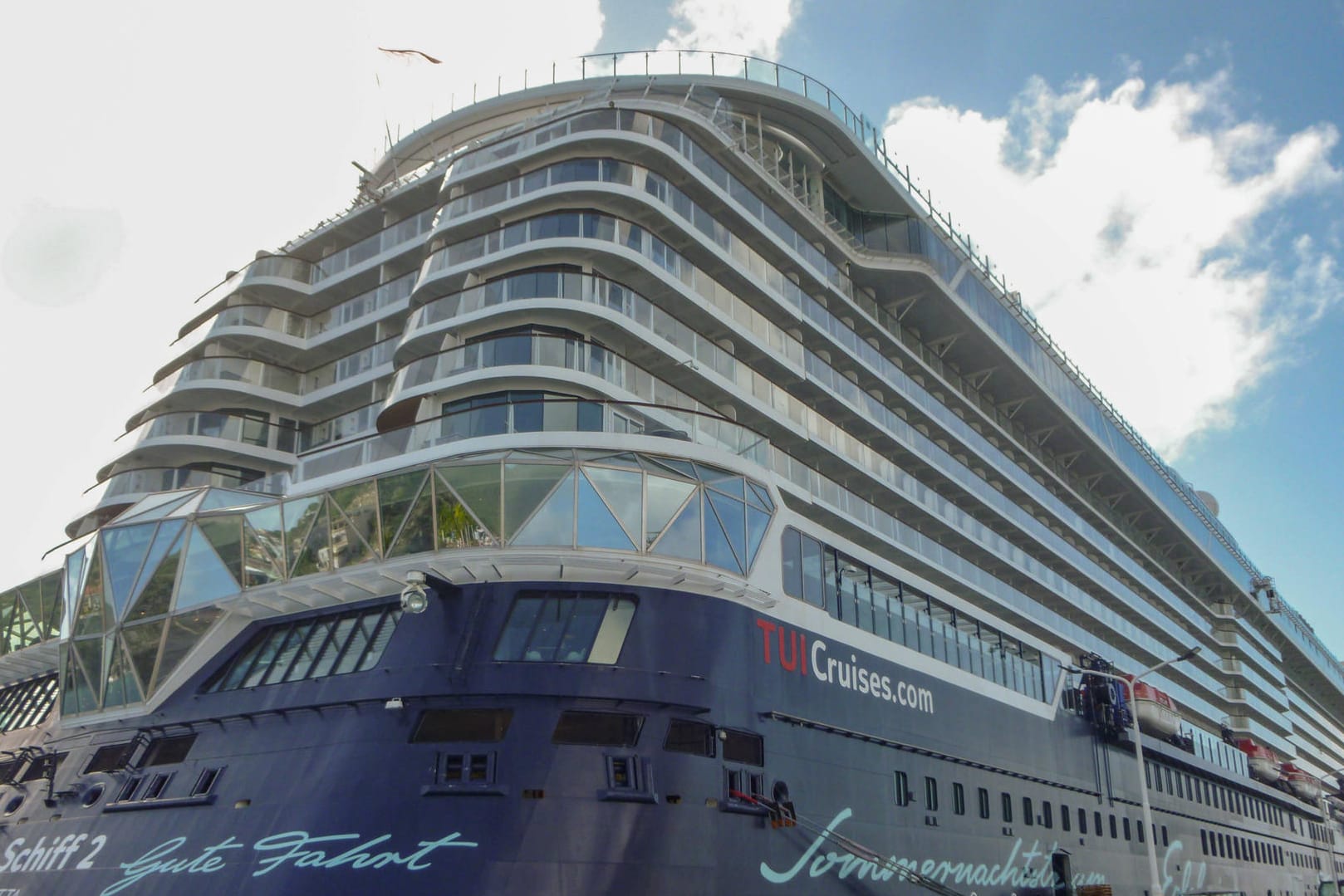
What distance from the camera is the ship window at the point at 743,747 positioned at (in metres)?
19.6

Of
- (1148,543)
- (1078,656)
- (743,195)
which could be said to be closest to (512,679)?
(743,195)

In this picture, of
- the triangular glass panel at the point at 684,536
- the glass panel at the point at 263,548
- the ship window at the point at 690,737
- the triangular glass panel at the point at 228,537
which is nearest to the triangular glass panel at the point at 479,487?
the triangular glass panel at the point at 684,536

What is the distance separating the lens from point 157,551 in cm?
2291

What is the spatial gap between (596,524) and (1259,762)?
2212 inches

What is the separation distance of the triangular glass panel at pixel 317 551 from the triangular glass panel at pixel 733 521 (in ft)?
24.5

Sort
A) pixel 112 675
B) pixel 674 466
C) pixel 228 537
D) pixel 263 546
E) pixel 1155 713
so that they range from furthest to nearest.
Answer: pixel 1155 713, pixel 112 675, pixel 228 537, pixel 263 546, pixel 674 466

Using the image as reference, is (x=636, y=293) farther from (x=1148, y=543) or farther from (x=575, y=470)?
(x=1148, y=543)

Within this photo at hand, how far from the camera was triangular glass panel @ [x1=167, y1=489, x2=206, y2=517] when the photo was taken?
894 inches

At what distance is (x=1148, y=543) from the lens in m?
66.3

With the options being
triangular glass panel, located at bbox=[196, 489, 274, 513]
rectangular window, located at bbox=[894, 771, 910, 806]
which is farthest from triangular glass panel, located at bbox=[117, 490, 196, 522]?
rectangular window, located at bbox=[894, 771, 910, 806]

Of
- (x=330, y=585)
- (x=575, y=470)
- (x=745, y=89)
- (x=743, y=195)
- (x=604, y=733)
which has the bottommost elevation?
(x=604, y=733)

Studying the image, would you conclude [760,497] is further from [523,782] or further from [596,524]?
[523,782]

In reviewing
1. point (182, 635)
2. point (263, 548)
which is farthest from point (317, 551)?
point (182, 635)

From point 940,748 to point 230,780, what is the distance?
52.9 ft
